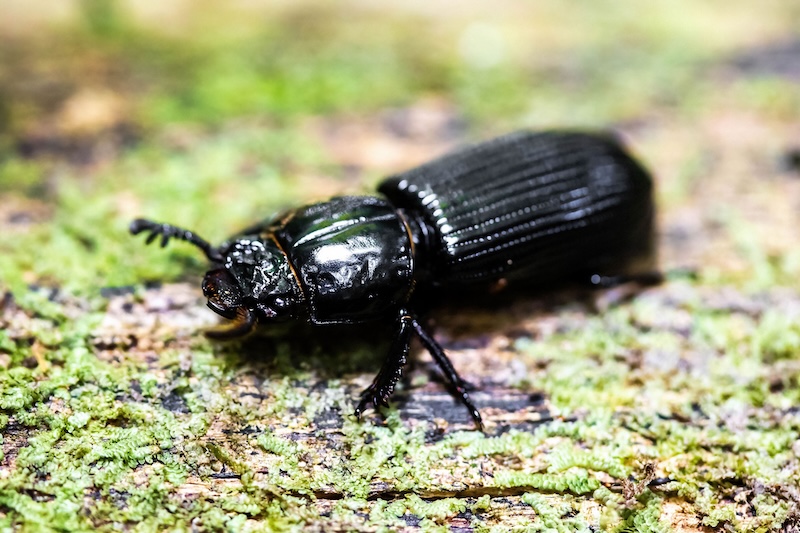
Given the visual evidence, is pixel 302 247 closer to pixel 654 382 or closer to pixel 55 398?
pixel 55 398

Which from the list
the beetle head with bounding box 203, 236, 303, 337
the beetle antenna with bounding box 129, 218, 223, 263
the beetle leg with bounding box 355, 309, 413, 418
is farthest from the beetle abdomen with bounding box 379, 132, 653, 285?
the beetle antenna with bounding box 129, 218, 223, 263

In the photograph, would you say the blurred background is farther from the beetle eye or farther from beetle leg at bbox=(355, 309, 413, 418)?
beetle leg at bbox=(355, 309, 413, 418)

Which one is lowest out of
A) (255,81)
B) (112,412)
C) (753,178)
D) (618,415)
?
(618,415)

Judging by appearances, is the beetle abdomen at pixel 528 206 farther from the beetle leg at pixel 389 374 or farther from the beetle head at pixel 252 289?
the beetle head at pixel 252 289

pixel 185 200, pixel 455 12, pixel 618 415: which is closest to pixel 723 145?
pixel 618 415

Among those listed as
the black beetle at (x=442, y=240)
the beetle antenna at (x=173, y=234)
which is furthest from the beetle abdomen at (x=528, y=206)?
the beetle antenna at (x=173, y=234)
